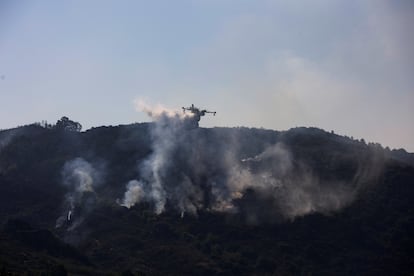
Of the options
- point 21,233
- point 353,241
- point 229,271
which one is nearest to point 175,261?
point 229,271

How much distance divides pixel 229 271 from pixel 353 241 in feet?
126

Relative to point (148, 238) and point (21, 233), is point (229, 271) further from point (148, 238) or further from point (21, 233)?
point (21, 233)

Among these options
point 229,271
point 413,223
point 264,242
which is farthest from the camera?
point 413,223

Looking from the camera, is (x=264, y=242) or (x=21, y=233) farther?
(x=264, y=242)

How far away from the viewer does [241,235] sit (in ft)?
619

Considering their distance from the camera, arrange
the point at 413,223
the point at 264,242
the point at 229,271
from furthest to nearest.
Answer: the point at 413,223 → the point at 264,242 → the point at 229,271

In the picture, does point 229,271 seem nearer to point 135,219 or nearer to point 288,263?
point 288,263

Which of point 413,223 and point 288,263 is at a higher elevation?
point 413,223

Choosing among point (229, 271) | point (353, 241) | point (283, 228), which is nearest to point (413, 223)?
point (353, 241)

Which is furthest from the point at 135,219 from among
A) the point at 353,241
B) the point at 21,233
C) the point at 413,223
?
the point at 413,223

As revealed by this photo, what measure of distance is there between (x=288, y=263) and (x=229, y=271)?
50.2 feet

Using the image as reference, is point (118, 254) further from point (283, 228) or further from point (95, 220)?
point (283, 228)

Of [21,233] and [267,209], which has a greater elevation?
[267,209]

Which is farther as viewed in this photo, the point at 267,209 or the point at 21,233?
the point at 267,209
